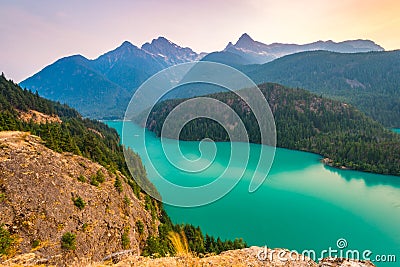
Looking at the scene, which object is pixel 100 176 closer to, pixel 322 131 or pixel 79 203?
pixel 79 203

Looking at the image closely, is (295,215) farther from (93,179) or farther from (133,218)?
(93,179)

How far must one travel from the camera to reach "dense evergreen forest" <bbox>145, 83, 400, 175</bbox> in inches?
2542

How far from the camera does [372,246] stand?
2806 centimetres

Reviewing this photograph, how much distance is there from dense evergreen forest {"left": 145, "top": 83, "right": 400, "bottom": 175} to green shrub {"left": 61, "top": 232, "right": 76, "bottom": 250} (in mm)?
65459

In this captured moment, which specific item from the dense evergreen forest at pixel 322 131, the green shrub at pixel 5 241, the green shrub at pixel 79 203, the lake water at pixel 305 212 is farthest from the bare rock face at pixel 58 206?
the dense evergreen forest at pixel 322 131

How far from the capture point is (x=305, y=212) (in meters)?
36.2

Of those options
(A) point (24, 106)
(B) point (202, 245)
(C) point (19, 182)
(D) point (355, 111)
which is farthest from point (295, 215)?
(D) point (355, 111)

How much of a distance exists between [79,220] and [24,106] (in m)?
41.1

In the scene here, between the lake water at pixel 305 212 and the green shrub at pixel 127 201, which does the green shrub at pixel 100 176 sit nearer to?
the green shrub at pixel 127 201

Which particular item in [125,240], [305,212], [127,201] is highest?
[305,212]

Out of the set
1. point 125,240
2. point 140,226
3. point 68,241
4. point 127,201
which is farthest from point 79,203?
point 140,226

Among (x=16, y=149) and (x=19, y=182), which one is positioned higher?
(x=16, y=149)

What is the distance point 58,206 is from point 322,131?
327 feet

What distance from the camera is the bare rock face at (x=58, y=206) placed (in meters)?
12.5
